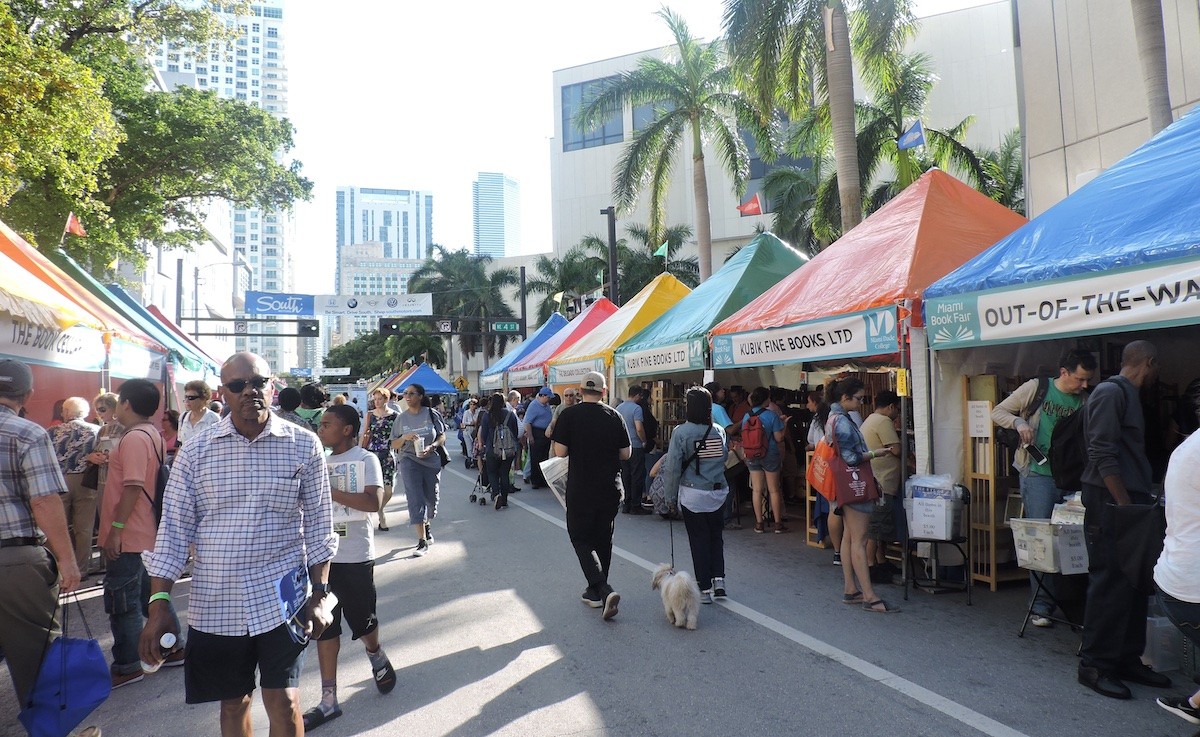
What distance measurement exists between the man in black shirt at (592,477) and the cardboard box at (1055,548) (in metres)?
3.02

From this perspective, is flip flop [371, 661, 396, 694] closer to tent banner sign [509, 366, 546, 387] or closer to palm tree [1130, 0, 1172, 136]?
palm tree [1130, 0, 1172, 136]

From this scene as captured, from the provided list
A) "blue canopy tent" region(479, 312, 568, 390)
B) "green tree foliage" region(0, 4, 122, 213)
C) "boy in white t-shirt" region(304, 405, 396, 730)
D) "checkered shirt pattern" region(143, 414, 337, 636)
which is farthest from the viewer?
"blue canopy tent" region(479, 312, 568, 390)

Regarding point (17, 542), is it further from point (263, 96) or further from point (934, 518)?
point (263, 96)

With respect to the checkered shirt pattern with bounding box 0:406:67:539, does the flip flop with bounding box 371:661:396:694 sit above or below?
below

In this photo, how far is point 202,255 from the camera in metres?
87.8

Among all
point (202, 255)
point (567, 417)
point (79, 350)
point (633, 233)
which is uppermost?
point (202, 255)

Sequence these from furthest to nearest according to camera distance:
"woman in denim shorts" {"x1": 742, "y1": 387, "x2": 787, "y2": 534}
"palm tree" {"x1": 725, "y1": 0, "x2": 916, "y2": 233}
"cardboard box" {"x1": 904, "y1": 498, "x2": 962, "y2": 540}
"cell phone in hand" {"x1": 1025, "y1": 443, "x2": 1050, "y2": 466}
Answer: "palm tree" {"x1": 725, "y1": 0, "x2": 916, "y2": 233} → "woman in denim shorts" {"x1": 742, "y1": 387, "x2": 787, "y2": 534} → "cardboard box" {"x1": 904, "y1": 498, "x2": 962, "y2": 540} → "cell phone in hand" {"x1": 1025, "y1": 443, "x2": 1050, "y2": 466}

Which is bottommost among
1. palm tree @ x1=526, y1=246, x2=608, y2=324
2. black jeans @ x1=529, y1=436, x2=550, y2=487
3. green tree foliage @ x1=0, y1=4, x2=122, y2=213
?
black jeans @ x1=529, y1=436, x2=550, y2=487

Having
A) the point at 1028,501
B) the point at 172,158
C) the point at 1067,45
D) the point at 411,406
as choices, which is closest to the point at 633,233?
the point at 172,158

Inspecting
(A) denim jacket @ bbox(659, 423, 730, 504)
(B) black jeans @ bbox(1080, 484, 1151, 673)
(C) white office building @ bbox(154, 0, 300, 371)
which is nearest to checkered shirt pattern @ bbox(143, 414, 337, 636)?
(A) denim jacket @ bbox(659, 423, 730, 504)

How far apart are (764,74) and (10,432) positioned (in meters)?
15.1

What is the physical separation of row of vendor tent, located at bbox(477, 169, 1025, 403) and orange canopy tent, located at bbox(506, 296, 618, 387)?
5.77 m

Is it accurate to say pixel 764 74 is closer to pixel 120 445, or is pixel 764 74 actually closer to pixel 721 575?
pixel 721 575

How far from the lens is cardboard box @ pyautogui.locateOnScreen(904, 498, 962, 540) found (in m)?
6.64
